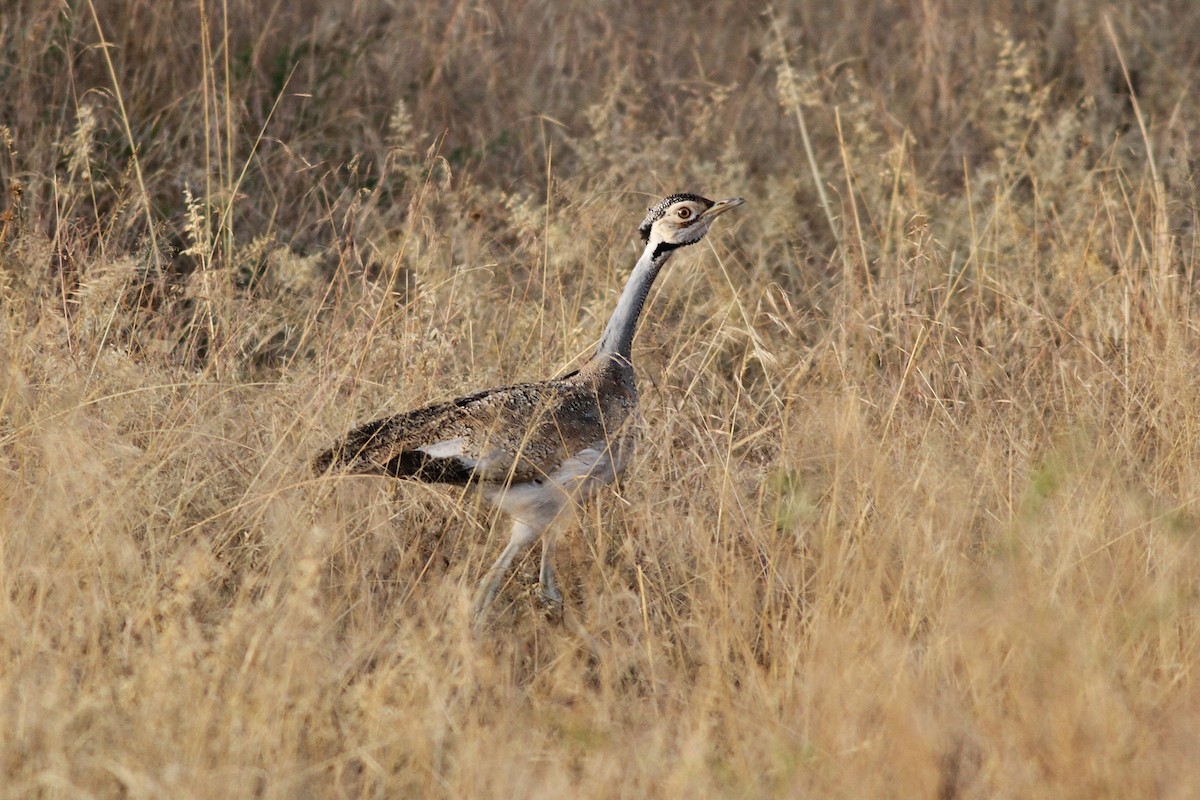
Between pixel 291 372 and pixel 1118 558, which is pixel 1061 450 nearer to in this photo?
pixel 1118 558

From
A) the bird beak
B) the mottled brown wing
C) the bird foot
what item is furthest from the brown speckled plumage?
the bird beak

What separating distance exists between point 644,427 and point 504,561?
0.69 metres

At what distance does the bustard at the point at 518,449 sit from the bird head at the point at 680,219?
0.44 meters

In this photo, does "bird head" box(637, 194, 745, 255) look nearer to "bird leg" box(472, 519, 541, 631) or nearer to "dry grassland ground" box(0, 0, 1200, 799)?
"dry grassland ground" box(0, 0, 1200, 799)

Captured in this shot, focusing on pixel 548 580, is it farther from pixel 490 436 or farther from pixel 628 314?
pixel 628 314

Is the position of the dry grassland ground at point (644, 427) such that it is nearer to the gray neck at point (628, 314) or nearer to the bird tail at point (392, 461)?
the bird tail at point (392, 461)

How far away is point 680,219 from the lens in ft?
14.1

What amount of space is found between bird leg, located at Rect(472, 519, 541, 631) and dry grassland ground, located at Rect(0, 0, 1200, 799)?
0.08m

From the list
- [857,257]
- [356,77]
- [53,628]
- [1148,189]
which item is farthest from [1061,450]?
[356,77]

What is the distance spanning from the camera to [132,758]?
2670 mm

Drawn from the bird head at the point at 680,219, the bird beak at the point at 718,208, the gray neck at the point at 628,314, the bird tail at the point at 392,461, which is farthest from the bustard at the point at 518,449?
the bird beak at the point at 718,208

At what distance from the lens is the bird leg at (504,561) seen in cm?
379

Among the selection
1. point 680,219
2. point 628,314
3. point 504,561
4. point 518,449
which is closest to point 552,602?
point 504,561

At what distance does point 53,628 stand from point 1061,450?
2.69 meters
